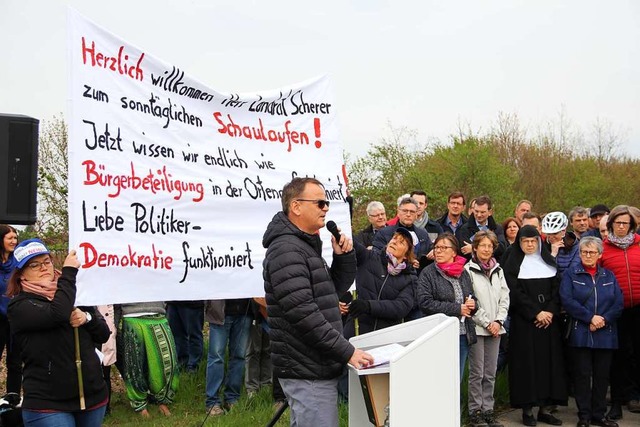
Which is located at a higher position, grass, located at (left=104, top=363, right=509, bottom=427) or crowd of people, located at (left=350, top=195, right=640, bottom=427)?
crowd of people, located at (left=350, top=195, right=640, bottom=427)


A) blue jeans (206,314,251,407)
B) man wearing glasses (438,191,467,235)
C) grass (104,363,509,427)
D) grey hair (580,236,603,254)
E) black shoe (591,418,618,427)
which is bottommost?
black shoe (591,418,618,427)

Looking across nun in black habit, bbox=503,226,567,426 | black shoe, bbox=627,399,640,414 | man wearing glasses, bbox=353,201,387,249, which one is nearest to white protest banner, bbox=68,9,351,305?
nun in black habit, bbox=503,226,567,426

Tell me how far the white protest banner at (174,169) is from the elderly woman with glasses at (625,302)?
10.9 feet

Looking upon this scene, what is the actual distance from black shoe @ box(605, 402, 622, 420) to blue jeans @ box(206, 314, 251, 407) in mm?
3883

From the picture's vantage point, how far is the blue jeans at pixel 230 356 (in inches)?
282

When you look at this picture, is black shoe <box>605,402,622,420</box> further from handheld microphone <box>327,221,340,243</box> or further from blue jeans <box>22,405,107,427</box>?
blue jeans <box>22,405,107,427</box>

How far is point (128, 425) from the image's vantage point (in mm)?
6891

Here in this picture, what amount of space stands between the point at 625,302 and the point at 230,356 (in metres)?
4.18

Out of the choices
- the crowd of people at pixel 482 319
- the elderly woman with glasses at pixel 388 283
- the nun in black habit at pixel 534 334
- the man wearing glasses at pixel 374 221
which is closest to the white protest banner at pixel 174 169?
the elderly woman with glasses at pixel 388 283

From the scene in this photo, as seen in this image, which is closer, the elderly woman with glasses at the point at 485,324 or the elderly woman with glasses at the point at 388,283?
the elderly woman with glasses at the point at 388,283

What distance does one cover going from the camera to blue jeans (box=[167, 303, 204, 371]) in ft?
28.9

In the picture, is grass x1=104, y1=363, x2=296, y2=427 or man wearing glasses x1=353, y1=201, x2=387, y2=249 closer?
grass x1=104, y1=363, x2=296, y2=427

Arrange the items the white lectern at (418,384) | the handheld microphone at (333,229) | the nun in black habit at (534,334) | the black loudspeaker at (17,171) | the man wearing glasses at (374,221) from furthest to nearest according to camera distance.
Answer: the man wearing glasses at (374,221), the nun in black habit at (534,334), the handheld microphone at (333,229), the black loudspeaker at (17,171), the white lectern at (418,384)

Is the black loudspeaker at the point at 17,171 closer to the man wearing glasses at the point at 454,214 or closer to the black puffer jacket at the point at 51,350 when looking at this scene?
the black puffer jacket at the point at 51,350
